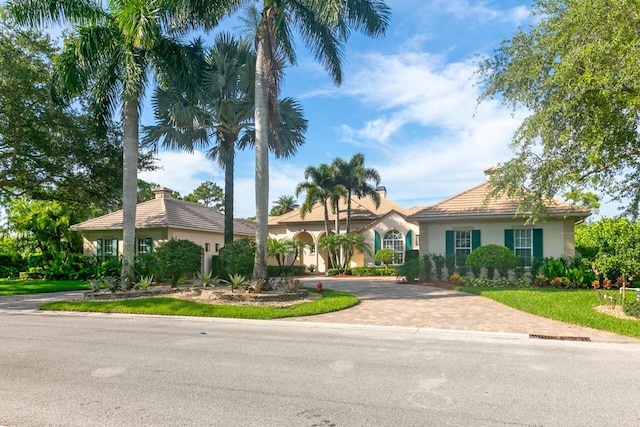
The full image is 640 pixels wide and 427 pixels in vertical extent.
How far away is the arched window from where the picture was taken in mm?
29891

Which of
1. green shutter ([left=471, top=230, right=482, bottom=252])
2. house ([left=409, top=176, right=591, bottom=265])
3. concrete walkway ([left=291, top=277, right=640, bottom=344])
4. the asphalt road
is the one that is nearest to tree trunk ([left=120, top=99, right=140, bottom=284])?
the asphalt road

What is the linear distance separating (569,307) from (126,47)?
1605cm

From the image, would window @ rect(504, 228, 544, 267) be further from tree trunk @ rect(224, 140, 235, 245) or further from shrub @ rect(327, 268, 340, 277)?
tree trunk @ rect(224, 140, 235, 245)

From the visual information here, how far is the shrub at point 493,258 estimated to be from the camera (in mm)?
17672

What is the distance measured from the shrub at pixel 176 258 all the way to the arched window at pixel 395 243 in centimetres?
1667

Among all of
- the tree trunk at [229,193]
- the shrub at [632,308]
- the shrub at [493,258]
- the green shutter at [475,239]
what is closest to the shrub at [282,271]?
the tree trunk at [229,193]

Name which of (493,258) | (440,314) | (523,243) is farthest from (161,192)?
(440,314)

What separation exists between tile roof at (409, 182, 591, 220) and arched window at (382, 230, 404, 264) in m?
8.90

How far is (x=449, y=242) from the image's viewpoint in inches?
797

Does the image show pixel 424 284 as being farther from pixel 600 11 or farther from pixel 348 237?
pixel 600 11

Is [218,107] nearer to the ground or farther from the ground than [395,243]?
farther from the ground

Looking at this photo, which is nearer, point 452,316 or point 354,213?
point 452,316

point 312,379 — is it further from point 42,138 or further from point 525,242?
point 42,138

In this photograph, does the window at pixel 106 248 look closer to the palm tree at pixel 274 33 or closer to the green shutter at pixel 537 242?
the palm tree at pixel 274 33
